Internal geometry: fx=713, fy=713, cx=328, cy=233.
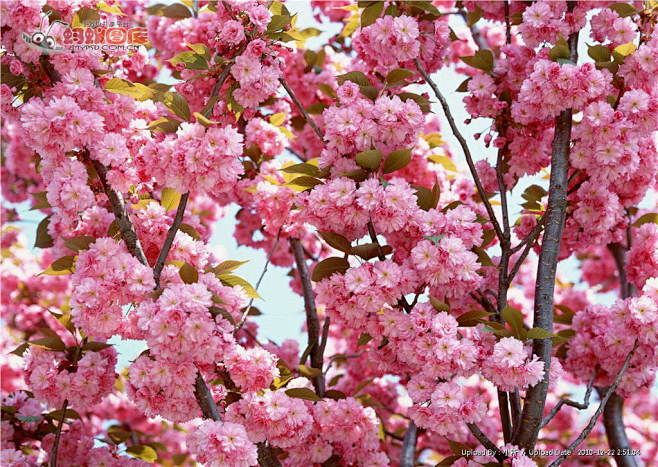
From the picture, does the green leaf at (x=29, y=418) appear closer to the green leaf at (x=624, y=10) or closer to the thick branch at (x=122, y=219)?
the thick branch at (x=122, y=219)

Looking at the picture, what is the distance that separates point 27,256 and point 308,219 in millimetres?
5280

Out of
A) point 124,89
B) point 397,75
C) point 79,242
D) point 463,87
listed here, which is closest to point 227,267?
point 79,242

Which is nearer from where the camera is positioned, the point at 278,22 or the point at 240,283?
the point at 240,283

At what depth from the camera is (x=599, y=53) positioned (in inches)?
126

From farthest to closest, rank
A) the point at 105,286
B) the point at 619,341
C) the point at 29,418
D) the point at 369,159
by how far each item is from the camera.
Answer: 1. the point at 29,418
2. the point at 619,341
3. the point at 369,159
4. the point at 105,286

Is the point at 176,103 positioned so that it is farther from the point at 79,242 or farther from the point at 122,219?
the point at 79,242

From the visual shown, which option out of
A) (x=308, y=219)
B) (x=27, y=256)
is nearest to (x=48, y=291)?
(x=27, y=256)

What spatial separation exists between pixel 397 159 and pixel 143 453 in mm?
2007

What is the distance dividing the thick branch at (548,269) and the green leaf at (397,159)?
78 centimetres

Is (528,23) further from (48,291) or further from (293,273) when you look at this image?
(48,291)

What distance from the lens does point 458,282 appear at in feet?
8.63

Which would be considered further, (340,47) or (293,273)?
(340,47)

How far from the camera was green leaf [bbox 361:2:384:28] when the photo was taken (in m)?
3.31

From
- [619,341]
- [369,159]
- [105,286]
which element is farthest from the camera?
[619,341]
